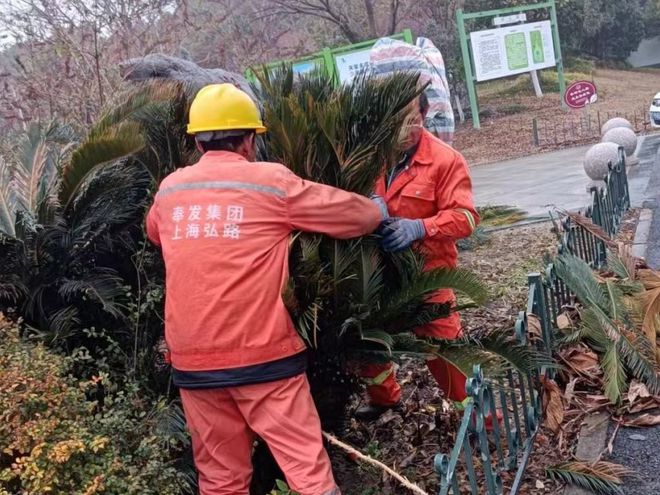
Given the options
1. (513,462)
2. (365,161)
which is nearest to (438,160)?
(365,161)

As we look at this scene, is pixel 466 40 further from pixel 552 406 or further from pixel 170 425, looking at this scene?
pixel 170 425

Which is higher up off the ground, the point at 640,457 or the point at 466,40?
the point at 466,40

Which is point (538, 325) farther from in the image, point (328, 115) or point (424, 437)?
point (328, 115)

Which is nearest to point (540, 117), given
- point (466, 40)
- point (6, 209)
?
point (466, 40)

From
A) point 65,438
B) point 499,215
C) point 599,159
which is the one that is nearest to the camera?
point 65,438

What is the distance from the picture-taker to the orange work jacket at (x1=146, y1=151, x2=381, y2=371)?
266 cm

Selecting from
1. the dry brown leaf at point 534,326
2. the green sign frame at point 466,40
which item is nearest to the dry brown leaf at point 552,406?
the dry brown leaf at point 534,326

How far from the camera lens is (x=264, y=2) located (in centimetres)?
2239

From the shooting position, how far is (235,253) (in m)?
2.68

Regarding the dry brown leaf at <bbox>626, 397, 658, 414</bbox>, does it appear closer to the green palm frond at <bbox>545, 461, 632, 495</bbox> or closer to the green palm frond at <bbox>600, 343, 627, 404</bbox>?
the green palm frond at <bbox>600, 343, 627, 404</bbox>

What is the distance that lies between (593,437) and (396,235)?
1.64 m

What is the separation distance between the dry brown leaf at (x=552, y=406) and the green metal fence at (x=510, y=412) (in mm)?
36

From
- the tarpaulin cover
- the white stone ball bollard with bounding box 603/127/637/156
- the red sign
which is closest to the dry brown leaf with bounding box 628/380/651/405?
the tarpaulin cover

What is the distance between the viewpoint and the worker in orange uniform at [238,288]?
2670 mm
